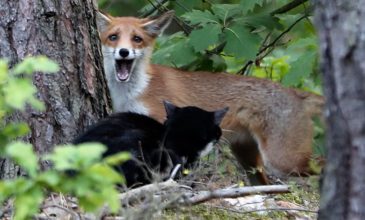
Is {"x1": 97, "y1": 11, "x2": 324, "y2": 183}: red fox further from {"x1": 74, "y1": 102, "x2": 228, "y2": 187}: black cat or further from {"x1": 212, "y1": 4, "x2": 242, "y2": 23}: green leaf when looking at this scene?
{"x1": 74, "y1": 102, "x2": 228, "y2": 187}: black cat

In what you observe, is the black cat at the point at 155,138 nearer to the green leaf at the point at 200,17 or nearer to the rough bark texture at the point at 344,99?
the green leaf at the point at 200,17

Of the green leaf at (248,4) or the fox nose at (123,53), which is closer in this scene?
the green leaf at (248,4)

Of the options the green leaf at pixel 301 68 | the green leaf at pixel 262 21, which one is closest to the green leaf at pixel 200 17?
the green leaf at pixel 262 21

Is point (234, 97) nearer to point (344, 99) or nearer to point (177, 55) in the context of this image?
point (177, 55)

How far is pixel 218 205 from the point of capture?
671 centimetres

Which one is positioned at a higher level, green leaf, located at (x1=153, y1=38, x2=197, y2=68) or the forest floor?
green leaf, located at (x1=153, y1=38, x2=197, y2=68)

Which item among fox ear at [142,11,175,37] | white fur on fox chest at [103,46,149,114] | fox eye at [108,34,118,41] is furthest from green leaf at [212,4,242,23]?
fox eye at [108,34,118,41]

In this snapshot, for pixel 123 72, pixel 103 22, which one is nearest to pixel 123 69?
pixel 123 72

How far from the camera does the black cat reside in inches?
277

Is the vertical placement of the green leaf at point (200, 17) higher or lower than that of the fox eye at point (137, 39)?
higher

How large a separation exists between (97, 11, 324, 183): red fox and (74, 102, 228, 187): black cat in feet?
6.46

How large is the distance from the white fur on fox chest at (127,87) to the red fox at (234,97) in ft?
0.03

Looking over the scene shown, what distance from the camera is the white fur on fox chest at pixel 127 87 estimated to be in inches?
383

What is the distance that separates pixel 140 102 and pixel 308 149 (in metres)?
2.06
